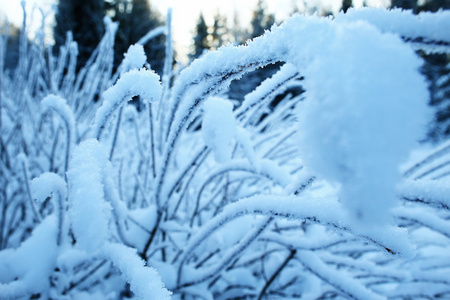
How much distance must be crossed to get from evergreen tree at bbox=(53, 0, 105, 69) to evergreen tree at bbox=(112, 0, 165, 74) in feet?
1.94

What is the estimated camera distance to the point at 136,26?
8172mm

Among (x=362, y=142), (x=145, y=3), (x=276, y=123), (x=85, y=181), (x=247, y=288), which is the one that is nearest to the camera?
(x=362, y=142)

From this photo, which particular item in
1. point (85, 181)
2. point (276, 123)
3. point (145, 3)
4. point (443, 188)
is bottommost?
point (85, 181)

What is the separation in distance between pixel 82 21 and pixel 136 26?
1.67 metres

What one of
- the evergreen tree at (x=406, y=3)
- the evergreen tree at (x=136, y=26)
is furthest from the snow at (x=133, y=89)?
the evergreen tree at (x=406, y=3)

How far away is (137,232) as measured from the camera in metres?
0.68

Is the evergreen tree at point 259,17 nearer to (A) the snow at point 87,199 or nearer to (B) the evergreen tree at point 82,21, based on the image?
(B) the evergreen tree at point 82,21

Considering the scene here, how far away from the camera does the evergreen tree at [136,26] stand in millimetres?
7229

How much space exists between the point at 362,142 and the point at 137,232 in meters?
0.65

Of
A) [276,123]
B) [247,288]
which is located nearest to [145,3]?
[276,123]

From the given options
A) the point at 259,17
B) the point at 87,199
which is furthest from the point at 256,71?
the point at 87,199

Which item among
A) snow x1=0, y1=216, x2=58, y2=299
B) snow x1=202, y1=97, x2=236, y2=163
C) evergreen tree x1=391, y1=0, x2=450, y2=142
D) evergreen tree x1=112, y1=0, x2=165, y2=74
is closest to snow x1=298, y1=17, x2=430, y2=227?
snow x1=202, y1=97, x2=236, y2=163

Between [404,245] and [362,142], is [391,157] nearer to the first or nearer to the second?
[362,142]

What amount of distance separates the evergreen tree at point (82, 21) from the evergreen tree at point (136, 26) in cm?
59
